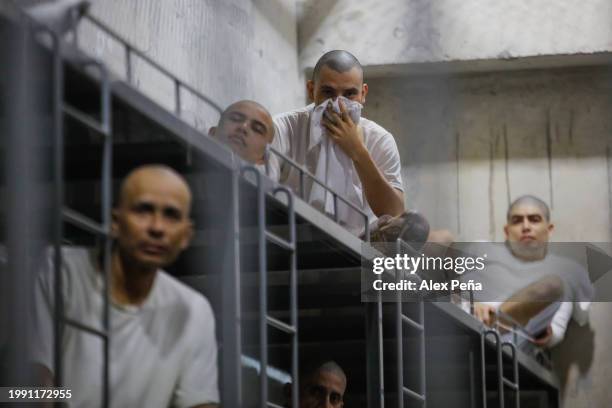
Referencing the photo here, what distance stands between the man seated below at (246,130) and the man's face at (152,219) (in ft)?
2.59

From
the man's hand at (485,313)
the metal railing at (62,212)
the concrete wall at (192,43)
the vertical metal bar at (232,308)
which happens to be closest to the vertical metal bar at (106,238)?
the metal railing at (62,212)

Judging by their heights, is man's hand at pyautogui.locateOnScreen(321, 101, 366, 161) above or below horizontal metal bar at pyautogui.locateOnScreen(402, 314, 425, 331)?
above

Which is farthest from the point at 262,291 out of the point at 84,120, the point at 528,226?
the point at 528,226

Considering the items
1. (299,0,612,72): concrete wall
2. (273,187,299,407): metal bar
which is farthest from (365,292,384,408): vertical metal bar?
(299,0,612,72): concrete wall

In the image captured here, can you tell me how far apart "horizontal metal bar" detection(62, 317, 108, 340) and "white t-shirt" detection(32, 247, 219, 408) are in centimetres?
3

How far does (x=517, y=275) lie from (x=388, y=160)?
1461 mm

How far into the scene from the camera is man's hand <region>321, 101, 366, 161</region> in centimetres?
461

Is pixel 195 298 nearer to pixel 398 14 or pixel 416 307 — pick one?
pixel 416 307

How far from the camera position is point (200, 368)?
11.3ft

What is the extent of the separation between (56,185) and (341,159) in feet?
6.44

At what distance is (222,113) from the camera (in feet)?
13.5

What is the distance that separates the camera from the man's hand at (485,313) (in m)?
6.13

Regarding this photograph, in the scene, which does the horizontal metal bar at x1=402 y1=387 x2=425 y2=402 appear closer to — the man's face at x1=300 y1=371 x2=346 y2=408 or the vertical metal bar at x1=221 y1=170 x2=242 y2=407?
the man's face at x1=300 y1=371 x2=346 y2=408

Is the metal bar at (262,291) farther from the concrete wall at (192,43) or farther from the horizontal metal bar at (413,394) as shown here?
the horizontal metal bar at (413,394)
